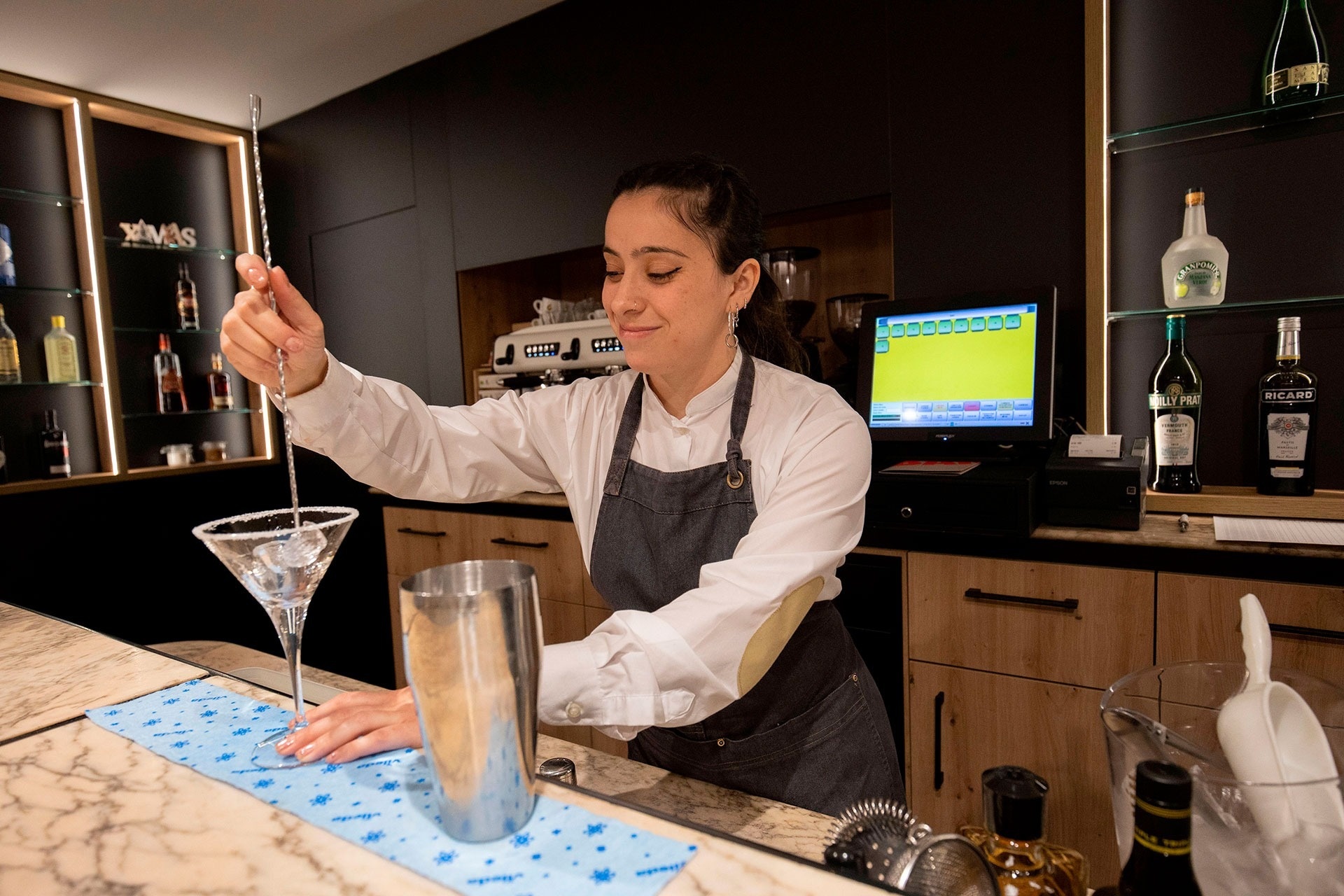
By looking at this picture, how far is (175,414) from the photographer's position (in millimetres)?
3822

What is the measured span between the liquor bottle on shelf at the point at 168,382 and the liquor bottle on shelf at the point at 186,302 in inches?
4.4

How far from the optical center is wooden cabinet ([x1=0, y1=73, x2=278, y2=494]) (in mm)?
3348

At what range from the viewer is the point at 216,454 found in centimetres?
396

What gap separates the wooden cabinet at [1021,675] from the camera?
5.59 feet

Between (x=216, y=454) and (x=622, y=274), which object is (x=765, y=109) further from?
(x=216, y=454)

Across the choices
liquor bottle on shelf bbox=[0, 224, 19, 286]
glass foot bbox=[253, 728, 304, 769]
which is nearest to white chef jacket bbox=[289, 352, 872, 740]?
glass foot bbox=[253, 728, 304, 769]

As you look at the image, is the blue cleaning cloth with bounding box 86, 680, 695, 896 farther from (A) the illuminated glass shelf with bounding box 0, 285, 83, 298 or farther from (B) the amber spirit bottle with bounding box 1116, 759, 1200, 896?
(A) the illuminated glass shelf with bounding box 0, 285, 83, 298

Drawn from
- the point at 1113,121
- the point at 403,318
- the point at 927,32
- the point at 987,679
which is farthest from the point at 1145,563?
the point at 403,318

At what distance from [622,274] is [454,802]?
91 centimetres

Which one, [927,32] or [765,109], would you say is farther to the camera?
[765,109]

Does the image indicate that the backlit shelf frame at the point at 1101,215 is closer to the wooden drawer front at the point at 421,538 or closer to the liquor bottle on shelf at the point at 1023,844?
the liquor bottle on shelf at the point at 1023,844

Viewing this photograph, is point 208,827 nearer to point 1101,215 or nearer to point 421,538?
point 1101,215

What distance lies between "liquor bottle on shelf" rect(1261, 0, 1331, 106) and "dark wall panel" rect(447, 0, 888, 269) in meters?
0.91

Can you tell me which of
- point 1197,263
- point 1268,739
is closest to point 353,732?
point 1268,739
